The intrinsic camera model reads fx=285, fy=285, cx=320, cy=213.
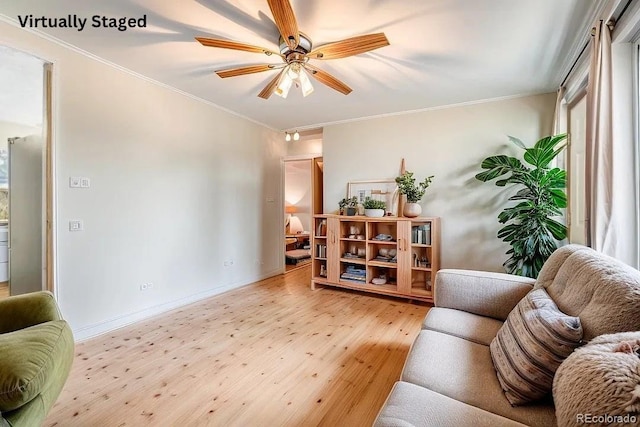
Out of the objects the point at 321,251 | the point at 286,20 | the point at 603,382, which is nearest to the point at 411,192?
the point at 321,251

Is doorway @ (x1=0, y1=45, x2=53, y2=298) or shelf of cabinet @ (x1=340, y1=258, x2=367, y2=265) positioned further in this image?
shelf of cabinet @ (x1=340, y1=258, x2=367, y2=265)

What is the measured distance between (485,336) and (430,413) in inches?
33.5

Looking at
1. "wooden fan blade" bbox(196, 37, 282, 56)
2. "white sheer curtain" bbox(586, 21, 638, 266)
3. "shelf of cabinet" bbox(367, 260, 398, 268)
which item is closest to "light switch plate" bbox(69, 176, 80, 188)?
"wooden fan blade" bbox(196, 37, 282, 56)

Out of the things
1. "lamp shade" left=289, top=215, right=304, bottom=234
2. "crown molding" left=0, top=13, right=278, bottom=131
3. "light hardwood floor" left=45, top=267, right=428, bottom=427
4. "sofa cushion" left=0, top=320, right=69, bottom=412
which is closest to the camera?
"sofa cushion" left=0, top=320, right=69, bottom=412

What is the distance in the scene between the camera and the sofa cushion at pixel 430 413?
0.95m

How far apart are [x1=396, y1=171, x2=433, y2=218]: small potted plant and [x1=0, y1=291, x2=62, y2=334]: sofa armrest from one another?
334 cm

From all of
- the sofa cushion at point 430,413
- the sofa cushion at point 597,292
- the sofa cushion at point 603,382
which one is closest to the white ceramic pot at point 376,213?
the sofa cushion at point 597,292

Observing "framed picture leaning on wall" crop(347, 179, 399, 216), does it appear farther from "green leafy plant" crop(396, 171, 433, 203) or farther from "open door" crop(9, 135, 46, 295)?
"open door" crop(9, 135, 46, 295)

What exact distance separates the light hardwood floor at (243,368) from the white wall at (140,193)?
38 centimetres

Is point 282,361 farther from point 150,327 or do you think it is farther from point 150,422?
point 150,327

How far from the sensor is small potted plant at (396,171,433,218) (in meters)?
3.57

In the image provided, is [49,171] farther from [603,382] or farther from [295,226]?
[295,226]

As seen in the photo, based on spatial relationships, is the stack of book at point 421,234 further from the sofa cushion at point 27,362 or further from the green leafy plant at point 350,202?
the sofa cushion at point 27,362

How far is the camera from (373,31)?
7.02 feet
